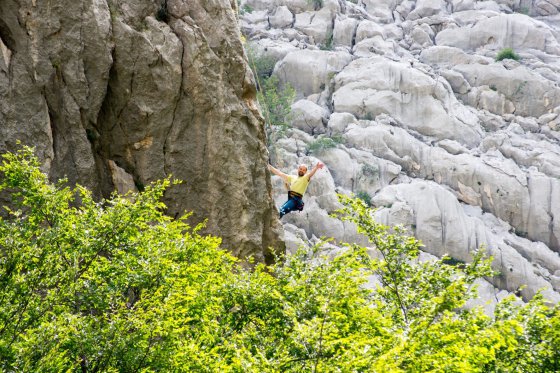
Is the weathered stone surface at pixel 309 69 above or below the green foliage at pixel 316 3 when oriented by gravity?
below

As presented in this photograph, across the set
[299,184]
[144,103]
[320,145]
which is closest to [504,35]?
[320,145]

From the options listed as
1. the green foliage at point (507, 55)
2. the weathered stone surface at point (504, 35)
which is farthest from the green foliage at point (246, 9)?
the green foliage at point (507, 55)

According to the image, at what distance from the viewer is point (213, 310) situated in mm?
9328

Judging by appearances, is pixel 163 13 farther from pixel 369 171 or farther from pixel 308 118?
pixel 308 118

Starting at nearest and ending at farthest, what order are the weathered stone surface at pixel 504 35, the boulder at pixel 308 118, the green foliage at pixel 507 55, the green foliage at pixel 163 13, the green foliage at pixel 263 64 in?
the green foliage at pixel 163 13
the boulder at pixel 308 118
the green foliage at pixel 263 64
the green foliage at pixel 507 55
the weathered stone surface at pixel 504 35

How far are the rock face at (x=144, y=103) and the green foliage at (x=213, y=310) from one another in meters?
4.44

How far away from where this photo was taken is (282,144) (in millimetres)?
50812

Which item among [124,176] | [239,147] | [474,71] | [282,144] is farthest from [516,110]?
[124,176]

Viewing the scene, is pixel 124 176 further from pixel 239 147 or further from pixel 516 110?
pixel 516 110

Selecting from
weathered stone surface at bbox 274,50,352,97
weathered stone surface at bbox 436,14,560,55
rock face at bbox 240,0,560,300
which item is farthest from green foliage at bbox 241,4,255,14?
weathered stone surface at bbox 436,14,560,55

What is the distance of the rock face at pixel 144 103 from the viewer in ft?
41.3

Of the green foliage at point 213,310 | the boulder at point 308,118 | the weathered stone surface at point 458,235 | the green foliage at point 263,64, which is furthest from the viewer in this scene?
the green foliage at point 263,64

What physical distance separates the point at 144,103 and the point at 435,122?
153ft

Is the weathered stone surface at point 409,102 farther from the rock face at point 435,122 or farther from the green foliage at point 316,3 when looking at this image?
the green foliage at point 316,3
